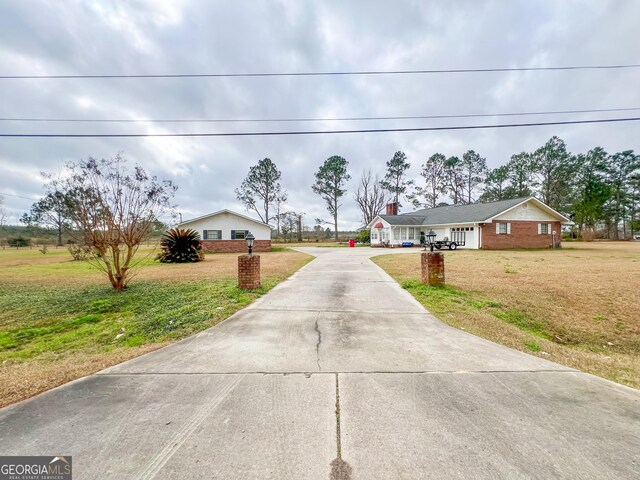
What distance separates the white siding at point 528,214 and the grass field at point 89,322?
79.1 ft

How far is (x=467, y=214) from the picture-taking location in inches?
1003

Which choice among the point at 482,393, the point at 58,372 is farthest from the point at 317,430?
the point at 58,372

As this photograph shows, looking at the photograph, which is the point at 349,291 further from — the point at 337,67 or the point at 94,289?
→ the point at 337,67

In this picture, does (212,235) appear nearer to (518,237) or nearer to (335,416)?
(335,416)

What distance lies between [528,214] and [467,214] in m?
5.05

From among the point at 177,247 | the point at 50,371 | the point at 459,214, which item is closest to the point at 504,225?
the point at 459,214

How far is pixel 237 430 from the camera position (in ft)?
6.62

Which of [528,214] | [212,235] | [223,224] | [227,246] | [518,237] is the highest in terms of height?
[528,214]

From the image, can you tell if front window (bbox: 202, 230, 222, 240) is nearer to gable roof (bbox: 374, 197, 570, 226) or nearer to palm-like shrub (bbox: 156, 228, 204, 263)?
palm-like shrub (bbox: 156, 228, 204, 263)

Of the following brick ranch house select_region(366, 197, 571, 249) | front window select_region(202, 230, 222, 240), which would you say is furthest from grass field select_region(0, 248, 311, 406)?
brick ranch house select_region(366, 197, 571, 249)

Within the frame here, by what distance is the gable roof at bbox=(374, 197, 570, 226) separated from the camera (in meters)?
23.4

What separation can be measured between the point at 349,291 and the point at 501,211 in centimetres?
2242

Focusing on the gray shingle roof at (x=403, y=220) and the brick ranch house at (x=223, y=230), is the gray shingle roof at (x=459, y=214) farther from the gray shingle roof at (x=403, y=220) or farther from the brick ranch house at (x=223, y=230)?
the brick ranch house at (x=223, y=230)

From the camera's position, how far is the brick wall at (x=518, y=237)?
2284 centimetres
